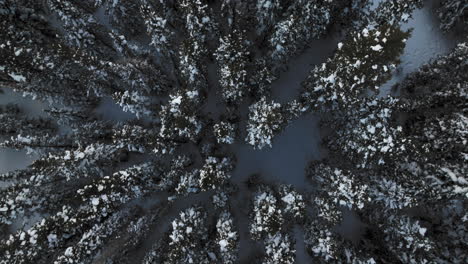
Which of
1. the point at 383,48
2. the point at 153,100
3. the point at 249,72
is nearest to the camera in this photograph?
the point at 383,48

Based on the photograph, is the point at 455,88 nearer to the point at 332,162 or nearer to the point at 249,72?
the point at 332,162

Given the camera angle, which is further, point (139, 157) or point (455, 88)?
point (139, 157)

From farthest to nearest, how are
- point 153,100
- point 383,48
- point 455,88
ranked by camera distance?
point 153,100 < point 455,88 < point 383,48

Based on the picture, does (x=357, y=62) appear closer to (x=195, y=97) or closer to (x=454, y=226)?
(x=195, y=97)

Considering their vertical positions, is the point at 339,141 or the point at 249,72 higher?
the point at 249,72

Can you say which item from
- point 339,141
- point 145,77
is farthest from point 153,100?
point 339,141

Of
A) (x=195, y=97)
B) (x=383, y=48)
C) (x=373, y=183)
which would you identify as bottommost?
(x=373, y=183)

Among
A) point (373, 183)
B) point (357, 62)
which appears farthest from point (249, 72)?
point (373, 183)
